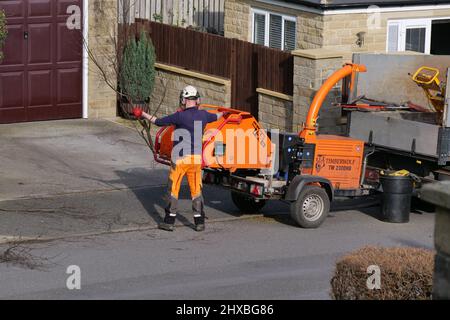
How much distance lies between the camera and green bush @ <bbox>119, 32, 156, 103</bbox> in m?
20.2

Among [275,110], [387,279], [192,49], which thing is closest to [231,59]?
[192,49]

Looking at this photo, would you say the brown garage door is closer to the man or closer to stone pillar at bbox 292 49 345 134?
stone pillar at bbox 292 49 345 134

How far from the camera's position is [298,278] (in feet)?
36.8

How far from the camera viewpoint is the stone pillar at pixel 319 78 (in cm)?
1688

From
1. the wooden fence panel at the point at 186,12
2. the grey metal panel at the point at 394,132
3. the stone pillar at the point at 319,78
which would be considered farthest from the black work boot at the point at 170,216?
the wooden fence panel at the point at 186,12

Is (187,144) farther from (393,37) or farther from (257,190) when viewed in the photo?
(393,37)

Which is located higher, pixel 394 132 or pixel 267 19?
pixel 267 19

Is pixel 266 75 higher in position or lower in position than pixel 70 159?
higher

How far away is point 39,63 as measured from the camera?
19.6 meters

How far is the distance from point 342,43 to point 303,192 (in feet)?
19.5

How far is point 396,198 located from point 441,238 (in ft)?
22.7

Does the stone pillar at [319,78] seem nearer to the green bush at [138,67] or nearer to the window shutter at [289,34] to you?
the window shutter at [289,34]
